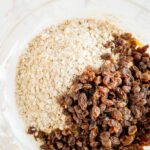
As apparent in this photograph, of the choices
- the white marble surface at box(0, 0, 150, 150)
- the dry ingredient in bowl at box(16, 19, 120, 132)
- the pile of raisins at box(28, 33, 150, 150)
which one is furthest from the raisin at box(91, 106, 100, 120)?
the white marble surface at box(0, 0, 150, 150)

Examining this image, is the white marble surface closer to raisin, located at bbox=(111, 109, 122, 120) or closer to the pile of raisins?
the pile of raisins

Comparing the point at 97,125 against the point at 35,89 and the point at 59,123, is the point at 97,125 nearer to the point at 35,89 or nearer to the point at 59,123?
the point at 59,123

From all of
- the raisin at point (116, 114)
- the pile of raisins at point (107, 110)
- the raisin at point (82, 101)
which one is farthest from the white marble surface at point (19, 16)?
the raisin at point (116, 114)

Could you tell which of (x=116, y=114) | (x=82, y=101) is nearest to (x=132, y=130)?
(x=116, y=114)

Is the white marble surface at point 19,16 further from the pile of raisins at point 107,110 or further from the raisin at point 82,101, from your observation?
the raisin at point 82,101

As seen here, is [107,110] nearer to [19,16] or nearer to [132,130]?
[132,130]

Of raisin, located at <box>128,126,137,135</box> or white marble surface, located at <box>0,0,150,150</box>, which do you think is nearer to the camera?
raisin, located at <box>128,126,137,135</box>
